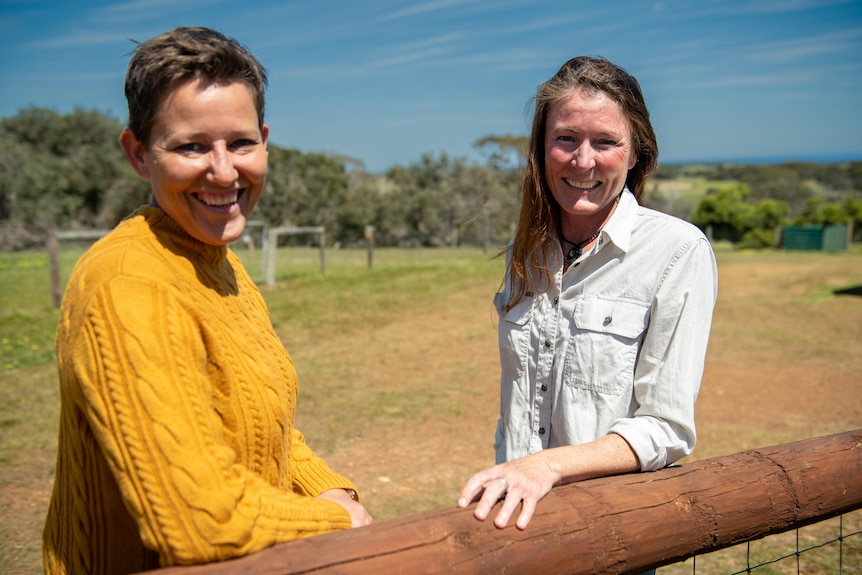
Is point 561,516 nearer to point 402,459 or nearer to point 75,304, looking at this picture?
point 75,304

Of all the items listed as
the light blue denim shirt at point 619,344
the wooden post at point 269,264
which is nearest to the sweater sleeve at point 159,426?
the light blue denim shirt at point 619,344

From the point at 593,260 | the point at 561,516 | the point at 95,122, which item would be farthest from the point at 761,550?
the point at 95,122

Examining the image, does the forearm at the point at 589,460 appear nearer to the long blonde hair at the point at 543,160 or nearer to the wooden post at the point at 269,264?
the long blonde hair at the point at 543,160

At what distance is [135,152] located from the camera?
4.57 feet

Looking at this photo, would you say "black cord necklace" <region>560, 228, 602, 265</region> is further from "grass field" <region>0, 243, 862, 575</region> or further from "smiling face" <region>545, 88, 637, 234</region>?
"grass field" <region>0, 243, 862, 575</region>

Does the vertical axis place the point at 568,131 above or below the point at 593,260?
above

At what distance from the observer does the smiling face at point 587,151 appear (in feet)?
A: 6.64

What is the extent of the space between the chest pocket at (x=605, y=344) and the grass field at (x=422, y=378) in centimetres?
42

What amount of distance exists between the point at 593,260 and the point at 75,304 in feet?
4.59

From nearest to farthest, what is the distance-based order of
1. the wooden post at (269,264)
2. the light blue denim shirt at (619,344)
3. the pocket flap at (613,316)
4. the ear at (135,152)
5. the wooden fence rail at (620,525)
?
the wooden fence rail at (620,525) → the ear at (135,152) → the light blue denim shirt at (619,344) → the pocket flap at (613,316) → the wooden post at (269,264)

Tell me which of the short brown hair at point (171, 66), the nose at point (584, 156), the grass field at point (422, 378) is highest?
the short brown hair at point (171, 66)

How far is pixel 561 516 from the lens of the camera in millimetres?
1458

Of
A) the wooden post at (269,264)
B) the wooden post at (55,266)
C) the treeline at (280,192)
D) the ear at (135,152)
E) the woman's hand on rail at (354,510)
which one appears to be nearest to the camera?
the ear at (135,152)

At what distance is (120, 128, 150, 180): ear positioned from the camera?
1.37 metres
